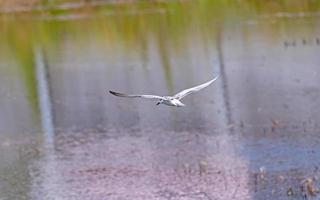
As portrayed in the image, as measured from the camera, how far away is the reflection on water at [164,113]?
13.1 metres

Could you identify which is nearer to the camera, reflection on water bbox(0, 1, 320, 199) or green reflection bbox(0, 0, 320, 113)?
reflection on water bbox(0, 1, 320, 199)

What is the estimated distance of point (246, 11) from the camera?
37.0m

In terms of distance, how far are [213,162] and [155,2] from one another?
29.4m

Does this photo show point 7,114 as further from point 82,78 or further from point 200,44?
point 200,44

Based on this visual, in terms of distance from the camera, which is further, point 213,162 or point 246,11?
point 246,11

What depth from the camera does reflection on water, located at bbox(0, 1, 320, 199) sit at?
13070 mm

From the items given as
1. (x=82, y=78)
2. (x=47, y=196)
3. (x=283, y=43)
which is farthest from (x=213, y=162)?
(x=283, y=43)

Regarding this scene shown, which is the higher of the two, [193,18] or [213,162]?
[193,18]

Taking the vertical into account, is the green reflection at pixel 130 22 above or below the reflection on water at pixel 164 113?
above

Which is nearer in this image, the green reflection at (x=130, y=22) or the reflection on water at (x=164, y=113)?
the reflection on water at (x=164, y=113)

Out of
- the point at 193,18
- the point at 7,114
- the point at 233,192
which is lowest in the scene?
the point at 233,192

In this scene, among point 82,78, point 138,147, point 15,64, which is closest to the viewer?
point 138,147

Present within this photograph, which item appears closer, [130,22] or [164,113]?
[164,113]

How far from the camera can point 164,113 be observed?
1794 cm
